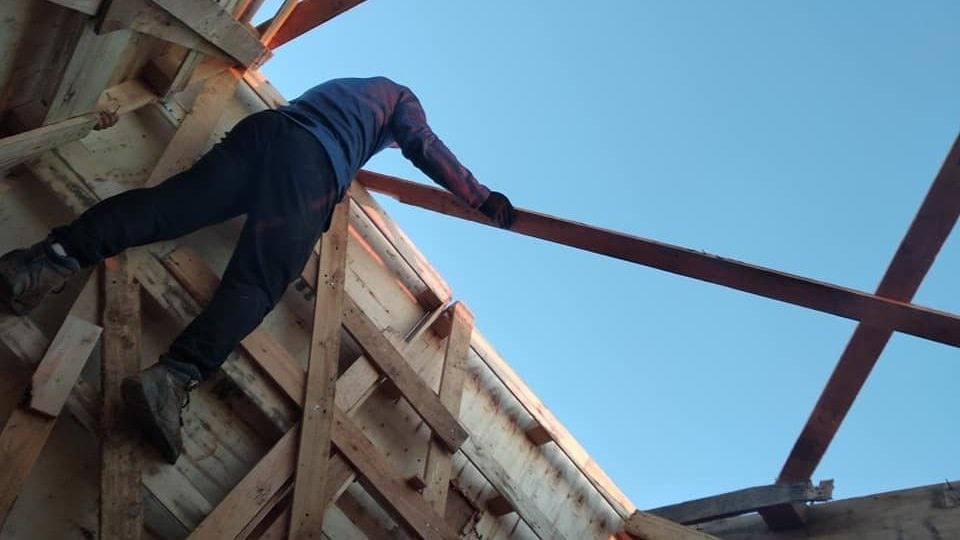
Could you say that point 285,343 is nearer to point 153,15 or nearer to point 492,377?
point 492,377

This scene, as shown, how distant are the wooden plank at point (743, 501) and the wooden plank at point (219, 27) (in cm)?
339

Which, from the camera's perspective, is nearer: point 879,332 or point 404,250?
point 879,332

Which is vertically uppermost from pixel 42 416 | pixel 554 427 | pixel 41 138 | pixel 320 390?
pixel 554 427

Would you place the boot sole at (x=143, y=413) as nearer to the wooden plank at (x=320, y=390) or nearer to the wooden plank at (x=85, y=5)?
the wooden plank at (x=320, y=390)

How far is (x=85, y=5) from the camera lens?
2.63 m

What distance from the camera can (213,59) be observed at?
13.6ft

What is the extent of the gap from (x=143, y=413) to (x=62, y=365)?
1.12 ft

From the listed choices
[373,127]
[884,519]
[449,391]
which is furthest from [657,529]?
[373,127]

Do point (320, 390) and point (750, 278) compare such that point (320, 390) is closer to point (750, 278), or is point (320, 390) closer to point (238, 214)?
point (238, 214)

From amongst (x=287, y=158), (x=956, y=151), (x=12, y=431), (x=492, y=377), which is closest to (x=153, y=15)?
(x=287, y=158)

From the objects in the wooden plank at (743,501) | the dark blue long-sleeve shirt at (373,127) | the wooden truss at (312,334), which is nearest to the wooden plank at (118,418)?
the wooden truss at (312,334)

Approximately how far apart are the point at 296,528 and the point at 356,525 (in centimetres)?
46

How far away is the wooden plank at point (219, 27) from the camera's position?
124 inches

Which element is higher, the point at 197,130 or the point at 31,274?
the point at 197,130
